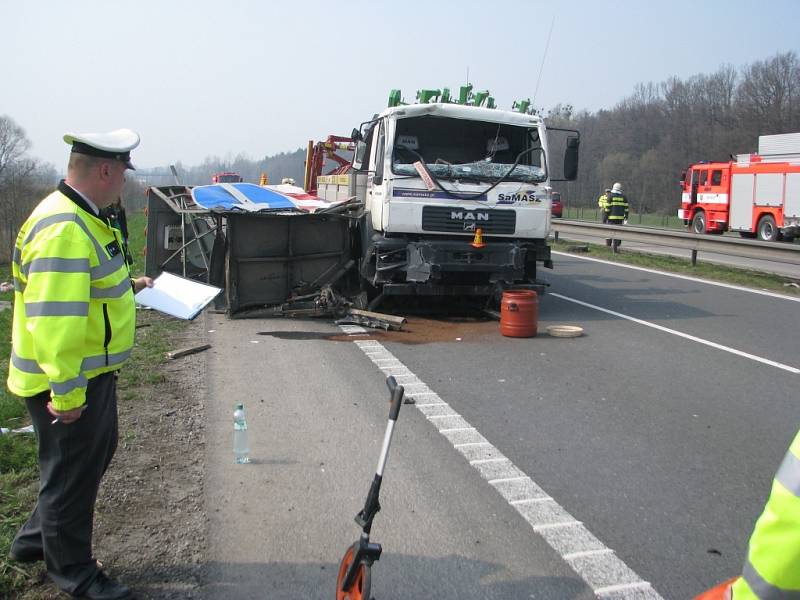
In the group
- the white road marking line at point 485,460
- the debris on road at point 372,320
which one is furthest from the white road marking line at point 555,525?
the debris on road at point 372,320

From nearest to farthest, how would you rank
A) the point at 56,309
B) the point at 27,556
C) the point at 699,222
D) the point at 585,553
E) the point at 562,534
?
1. the point at 56,309
2. the point at 27,556
3. the point at 585,553
4. the point at 562,534
5. the point at 699,222

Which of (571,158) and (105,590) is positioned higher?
(571,158)

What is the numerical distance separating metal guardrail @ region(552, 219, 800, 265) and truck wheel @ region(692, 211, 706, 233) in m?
14.5

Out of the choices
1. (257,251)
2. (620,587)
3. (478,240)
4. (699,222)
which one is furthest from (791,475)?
(699,222)

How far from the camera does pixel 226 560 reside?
365 centimetres

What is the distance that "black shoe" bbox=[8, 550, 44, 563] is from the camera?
3.42 metres

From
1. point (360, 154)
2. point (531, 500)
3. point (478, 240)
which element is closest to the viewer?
point (531, 500)

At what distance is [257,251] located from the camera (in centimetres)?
1032

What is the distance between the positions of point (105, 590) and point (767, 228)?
99.9 ft

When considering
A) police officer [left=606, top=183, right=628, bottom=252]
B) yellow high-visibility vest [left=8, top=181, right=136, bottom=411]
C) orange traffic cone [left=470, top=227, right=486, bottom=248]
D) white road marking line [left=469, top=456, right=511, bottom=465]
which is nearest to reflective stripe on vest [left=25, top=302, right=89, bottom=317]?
yellow high-visibility vest [left=8, top=181, right=136, bottom=411]

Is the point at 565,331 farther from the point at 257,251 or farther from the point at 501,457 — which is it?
the point at 501,457

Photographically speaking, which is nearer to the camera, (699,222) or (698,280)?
(698,280)

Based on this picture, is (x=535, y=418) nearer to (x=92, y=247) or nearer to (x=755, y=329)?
(x=92, y=247)

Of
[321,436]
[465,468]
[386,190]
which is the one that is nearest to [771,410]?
[465,468]
